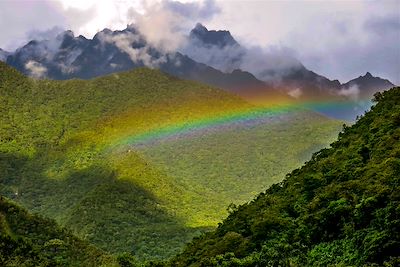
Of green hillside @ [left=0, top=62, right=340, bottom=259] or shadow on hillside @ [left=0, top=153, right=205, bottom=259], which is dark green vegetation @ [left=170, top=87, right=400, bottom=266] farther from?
shadow on hillside @ [left=0, top=153, right=205, bottom=259]

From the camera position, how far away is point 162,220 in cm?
11469

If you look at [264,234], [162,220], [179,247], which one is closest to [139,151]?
[162,220]

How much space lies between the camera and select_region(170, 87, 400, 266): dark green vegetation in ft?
80.9

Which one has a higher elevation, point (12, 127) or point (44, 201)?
point (12, 127)

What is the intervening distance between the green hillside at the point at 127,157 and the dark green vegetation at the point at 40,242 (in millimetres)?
31267

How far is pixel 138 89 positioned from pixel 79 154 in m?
39.6

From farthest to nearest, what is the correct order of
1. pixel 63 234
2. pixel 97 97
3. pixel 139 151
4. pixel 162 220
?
pixel 97 97 → pixel 139 151 → pixel 162 220 → pixel 63 234

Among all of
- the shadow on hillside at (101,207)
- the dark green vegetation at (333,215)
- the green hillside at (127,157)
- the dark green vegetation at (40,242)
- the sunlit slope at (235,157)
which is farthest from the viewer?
the sunlit slope at (235,157)

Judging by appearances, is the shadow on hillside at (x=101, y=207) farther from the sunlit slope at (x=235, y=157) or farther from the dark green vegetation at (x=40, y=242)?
the dark green vegetation at (x=40, y=242)

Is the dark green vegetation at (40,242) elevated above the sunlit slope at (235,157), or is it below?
below

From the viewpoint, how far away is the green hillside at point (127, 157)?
10988 cm

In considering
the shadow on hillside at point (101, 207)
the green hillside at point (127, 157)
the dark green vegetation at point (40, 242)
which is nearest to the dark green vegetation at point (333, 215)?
the dark green vegetation at point (40, 242)

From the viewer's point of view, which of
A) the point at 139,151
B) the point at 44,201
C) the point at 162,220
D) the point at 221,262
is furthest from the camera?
the point at 139,151

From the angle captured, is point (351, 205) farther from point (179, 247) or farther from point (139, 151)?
point (139, 151)
